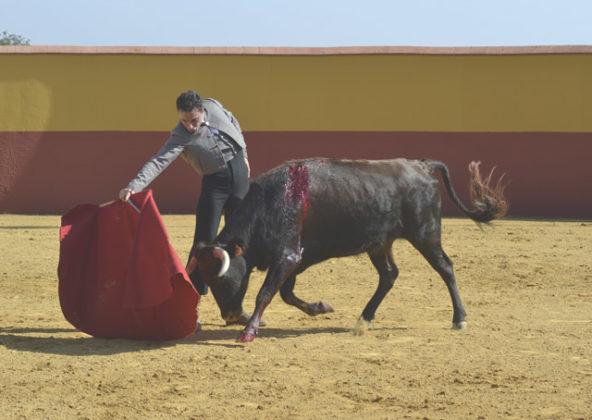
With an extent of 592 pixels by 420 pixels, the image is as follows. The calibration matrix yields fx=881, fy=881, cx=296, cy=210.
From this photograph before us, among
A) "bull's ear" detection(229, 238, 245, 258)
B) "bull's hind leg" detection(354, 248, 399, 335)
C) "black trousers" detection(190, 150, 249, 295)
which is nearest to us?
"bull's ear" detection(229, 238, 245, 258)

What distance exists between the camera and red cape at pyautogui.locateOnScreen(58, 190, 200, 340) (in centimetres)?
554

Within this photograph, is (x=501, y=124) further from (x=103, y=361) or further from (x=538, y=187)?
(x=103, y=361)

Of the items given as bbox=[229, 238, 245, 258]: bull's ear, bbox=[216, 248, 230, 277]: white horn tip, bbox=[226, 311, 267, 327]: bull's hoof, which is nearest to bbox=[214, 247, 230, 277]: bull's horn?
bbox=[216, 248, 230, 277]: white horn tip

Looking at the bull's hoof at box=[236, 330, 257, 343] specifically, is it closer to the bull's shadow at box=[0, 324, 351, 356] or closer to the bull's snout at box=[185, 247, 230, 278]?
the bull's shadow at box=[0, 324, 351, 356]

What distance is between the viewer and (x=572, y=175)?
15.1m

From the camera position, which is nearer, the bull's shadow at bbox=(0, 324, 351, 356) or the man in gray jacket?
the bull's shadow at bbox=(0, 324, 351, 356)

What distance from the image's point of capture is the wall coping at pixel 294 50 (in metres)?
15.1

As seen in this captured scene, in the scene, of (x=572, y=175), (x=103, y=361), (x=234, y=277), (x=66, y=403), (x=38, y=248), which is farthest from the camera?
(x=572, y=175)

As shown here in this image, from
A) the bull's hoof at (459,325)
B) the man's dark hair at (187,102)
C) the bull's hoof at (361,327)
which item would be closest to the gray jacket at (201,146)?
the man's dark hair at (187,102)

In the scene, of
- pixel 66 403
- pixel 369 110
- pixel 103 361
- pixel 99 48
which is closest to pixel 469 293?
pixel 103 361

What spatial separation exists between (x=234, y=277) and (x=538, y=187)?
34.2 ft

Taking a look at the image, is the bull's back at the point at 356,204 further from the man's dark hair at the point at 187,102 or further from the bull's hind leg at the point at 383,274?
the man's dark hair at the point at 187,102

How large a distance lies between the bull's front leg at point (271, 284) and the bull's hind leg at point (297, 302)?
0.40 m

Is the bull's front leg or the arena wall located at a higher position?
the arena wall
